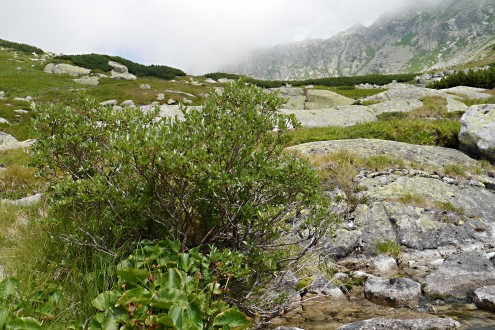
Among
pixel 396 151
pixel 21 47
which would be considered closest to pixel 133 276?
pixel 396 151

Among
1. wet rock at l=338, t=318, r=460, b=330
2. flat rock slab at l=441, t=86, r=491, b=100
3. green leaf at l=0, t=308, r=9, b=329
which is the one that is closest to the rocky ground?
wet rock at l=338, t=318, r=460, b=330

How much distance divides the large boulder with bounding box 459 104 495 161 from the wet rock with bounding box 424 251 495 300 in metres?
8.21

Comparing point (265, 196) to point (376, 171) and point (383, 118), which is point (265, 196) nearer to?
point (376, 171)

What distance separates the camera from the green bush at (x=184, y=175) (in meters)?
4.31

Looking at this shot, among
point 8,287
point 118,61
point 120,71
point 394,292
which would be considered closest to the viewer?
point 8,287

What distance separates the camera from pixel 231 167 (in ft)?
16.2

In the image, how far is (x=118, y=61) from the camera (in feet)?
303

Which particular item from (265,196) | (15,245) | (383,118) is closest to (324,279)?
(265,196)

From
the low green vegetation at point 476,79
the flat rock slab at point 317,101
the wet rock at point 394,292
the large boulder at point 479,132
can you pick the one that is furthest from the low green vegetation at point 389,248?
the low green vegetation at point 476,79

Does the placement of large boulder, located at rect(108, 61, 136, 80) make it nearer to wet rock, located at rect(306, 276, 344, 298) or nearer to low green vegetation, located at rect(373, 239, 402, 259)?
low green vegetation, located at rect(373, 239, 402, 259)

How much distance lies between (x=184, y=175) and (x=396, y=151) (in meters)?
11.6

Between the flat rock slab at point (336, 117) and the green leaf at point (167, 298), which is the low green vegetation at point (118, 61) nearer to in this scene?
the flat rock slab at point (336, 117)

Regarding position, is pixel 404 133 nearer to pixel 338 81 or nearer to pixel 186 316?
pixel 186 316

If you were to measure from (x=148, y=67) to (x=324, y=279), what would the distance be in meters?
97.7
